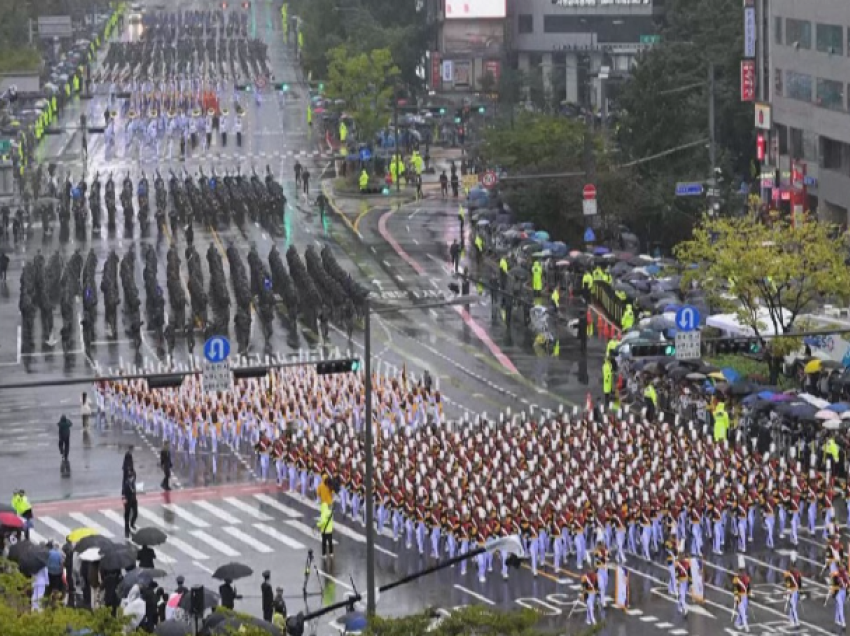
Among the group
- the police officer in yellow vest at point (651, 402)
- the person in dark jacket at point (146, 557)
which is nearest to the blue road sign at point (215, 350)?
the person in dark jacket at point (146, 557)

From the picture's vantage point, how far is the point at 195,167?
13488cm

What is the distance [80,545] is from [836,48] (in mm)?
56926

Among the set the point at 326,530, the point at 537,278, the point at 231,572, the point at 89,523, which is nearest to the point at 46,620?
the point at 231,572

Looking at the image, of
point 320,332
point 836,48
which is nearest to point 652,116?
point 836,48

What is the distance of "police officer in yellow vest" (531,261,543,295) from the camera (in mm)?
88312

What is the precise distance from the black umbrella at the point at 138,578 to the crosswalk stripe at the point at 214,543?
7128mm

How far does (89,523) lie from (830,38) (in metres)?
51.5

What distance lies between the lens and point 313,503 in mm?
61594

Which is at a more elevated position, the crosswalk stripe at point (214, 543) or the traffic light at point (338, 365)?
the traffic light at point (338, 365)

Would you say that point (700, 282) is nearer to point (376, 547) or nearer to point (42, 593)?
point (376, 547)

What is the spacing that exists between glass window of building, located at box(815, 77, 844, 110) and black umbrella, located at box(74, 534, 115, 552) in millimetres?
56165

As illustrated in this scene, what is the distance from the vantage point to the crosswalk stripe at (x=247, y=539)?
57.5 m

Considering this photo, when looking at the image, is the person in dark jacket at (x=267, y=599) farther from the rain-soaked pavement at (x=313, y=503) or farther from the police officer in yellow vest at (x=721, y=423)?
the police officer in yellow vest at (x=721, y=423)

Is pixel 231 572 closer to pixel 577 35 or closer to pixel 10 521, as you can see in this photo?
pixel 10 521
